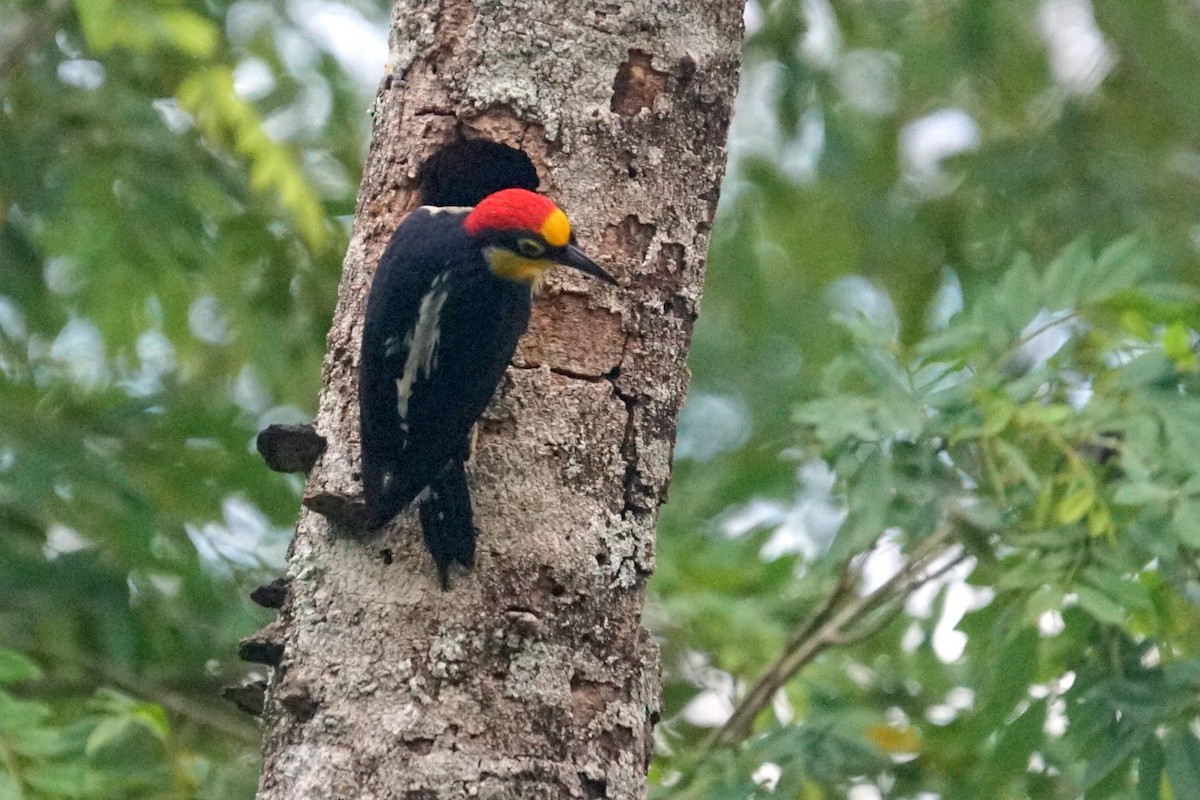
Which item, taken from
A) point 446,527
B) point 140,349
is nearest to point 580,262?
point 446,527

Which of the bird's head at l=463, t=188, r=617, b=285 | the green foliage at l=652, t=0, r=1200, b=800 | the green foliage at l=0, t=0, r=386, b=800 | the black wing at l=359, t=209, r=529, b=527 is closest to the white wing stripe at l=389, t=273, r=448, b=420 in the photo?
the black wing at l=359, t=209, r=529, b=527

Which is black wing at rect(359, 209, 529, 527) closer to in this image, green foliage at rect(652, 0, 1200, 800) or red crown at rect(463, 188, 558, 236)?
red crown at rect(463, 188, 558, 236)

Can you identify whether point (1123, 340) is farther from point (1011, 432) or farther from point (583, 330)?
point (583, 330)

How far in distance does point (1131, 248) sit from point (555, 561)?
4.58ft

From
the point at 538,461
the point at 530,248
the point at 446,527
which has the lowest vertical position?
the point at 446,527

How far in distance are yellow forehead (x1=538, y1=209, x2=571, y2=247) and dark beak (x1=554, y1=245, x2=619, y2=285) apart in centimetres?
2

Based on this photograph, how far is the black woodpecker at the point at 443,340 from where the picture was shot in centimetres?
223

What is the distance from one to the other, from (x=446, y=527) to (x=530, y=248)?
47 centimetres

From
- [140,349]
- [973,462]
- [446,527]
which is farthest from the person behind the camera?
[140,349]

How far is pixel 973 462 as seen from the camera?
119 inches

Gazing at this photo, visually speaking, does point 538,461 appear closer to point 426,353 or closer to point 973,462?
point 426,353

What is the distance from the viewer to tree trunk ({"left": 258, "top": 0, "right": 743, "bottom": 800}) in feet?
7.07

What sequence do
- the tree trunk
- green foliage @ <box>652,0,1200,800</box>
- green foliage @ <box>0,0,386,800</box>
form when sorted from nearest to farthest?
the tree trunk
green foliage @ <box>652,0,1200,800</box>
green foliage @ <box>0,0,386,800</box>

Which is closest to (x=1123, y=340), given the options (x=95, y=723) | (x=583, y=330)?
(x=583, y=330)
